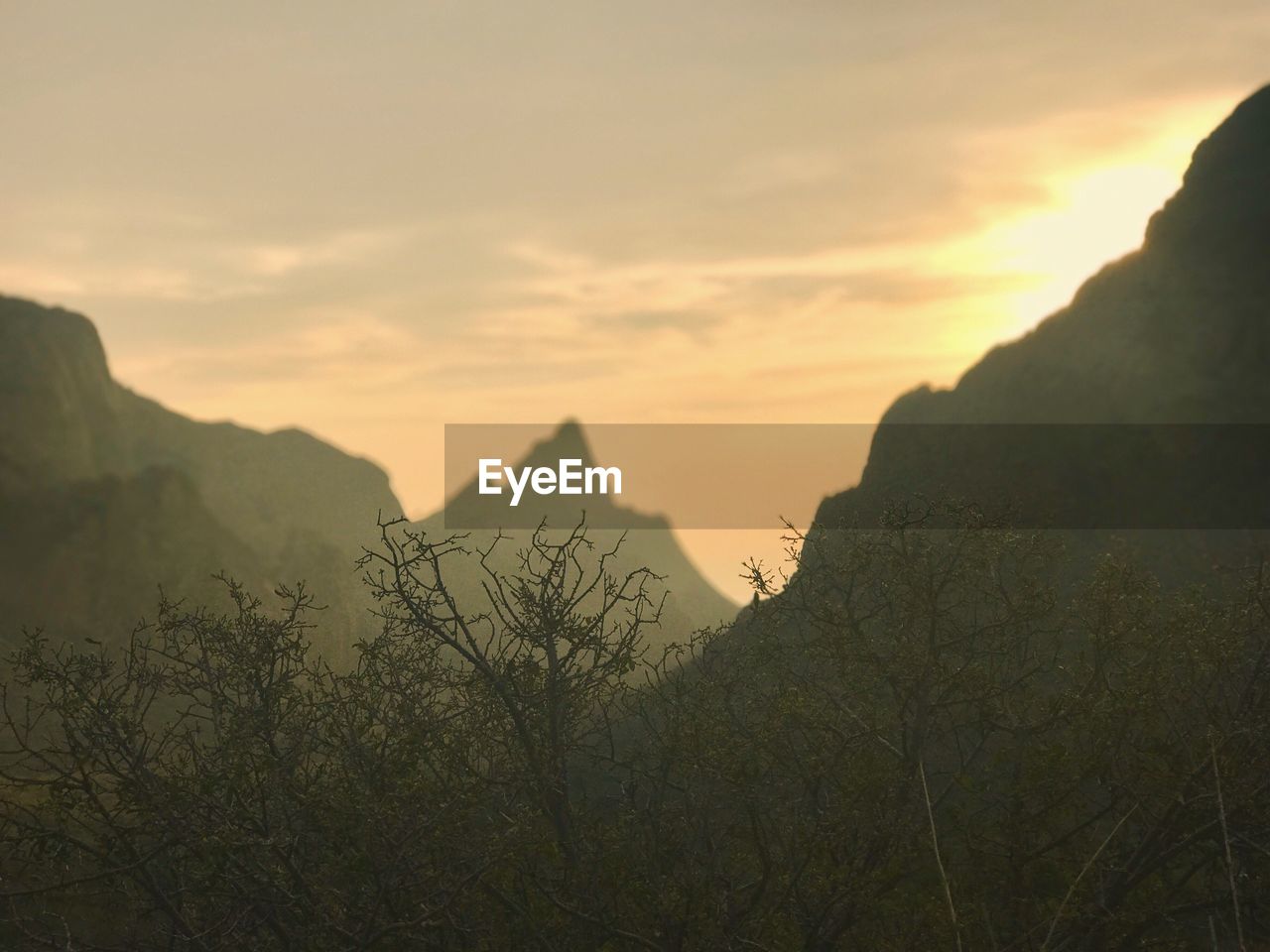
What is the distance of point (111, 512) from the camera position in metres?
102

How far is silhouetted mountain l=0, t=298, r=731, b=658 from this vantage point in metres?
93.6

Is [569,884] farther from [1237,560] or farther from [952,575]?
[1237,560]

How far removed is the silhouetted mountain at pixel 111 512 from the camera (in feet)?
307

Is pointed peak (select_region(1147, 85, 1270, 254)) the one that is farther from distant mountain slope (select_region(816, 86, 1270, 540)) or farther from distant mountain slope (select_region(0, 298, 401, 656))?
distant mountain slope (select_region(0, 298, 401, 656))

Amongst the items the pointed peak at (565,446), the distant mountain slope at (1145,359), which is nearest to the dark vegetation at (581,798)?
the distant mountain slope at (1145,359)

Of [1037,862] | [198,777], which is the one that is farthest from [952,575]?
[198,777]

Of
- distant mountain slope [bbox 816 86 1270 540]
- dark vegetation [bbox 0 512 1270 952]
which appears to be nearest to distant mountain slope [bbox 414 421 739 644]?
distant mountain slope [bbox 816 86 1270 540]

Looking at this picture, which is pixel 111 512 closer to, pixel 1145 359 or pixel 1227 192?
pixel 1145 359

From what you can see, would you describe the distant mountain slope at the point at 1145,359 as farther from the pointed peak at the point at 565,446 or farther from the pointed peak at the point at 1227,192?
the pointed peak at the point at 565,446

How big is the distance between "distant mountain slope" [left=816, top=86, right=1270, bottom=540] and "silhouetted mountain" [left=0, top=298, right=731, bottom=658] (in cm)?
4269

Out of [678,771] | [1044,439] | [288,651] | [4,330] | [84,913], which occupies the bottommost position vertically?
[84,913]

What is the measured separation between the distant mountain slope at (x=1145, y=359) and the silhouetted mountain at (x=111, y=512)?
42689 mm

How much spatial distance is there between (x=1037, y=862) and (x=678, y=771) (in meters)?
4.84

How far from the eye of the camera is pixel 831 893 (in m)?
14.2
